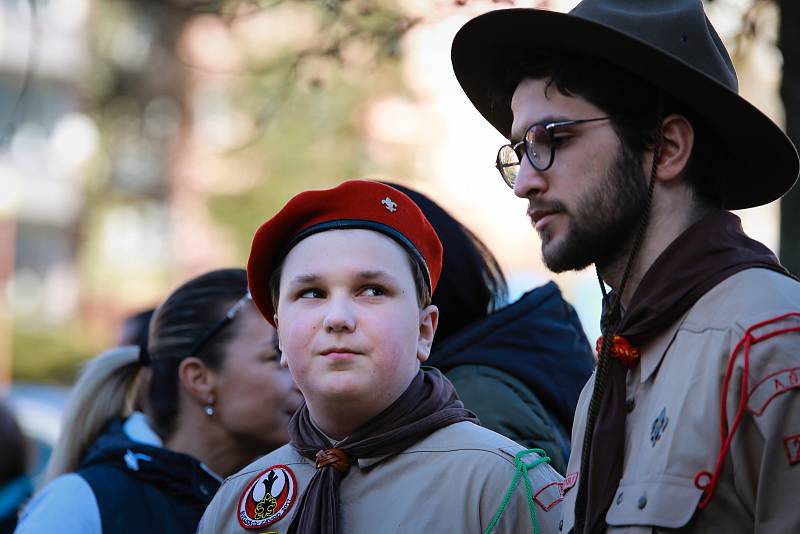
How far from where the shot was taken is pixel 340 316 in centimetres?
282

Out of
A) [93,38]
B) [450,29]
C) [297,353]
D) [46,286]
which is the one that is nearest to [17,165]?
[46,286]

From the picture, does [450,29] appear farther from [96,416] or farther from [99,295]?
[99,295]

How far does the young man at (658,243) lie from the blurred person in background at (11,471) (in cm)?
326

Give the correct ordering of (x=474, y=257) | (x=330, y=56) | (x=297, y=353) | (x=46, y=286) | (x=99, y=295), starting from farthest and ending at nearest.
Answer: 1. (x=46, y=286)
2. (x=99, y=295)
3. (x=330, y=56)
4. (x=474, y=257)
5. (x=297, y=353)

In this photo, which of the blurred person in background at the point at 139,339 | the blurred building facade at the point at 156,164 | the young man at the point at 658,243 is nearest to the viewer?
the young man at the point at 658,243

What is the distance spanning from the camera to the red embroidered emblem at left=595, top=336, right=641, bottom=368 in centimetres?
262

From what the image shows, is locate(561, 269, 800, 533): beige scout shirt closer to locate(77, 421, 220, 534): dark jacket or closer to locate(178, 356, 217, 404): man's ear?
locate(77, 421, 220, 534): dark jacket

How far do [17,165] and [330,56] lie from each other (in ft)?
97.2

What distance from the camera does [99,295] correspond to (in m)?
31.2

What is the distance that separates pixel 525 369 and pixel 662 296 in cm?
108

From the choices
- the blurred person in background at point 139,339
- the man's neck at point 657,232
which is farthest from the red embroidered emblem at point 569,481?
the blurred person in background at point 139,339

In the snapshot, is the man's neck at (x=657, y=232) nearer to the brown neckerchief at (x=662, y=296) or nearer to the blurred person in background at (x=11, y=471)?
the brown neckerchief at (x=662, y=296)

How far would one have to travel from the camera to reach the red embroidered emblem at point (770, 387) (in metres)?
2.24

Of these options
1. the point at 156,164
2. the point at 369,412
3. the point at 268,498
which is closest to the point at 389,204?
the point at 369,412
